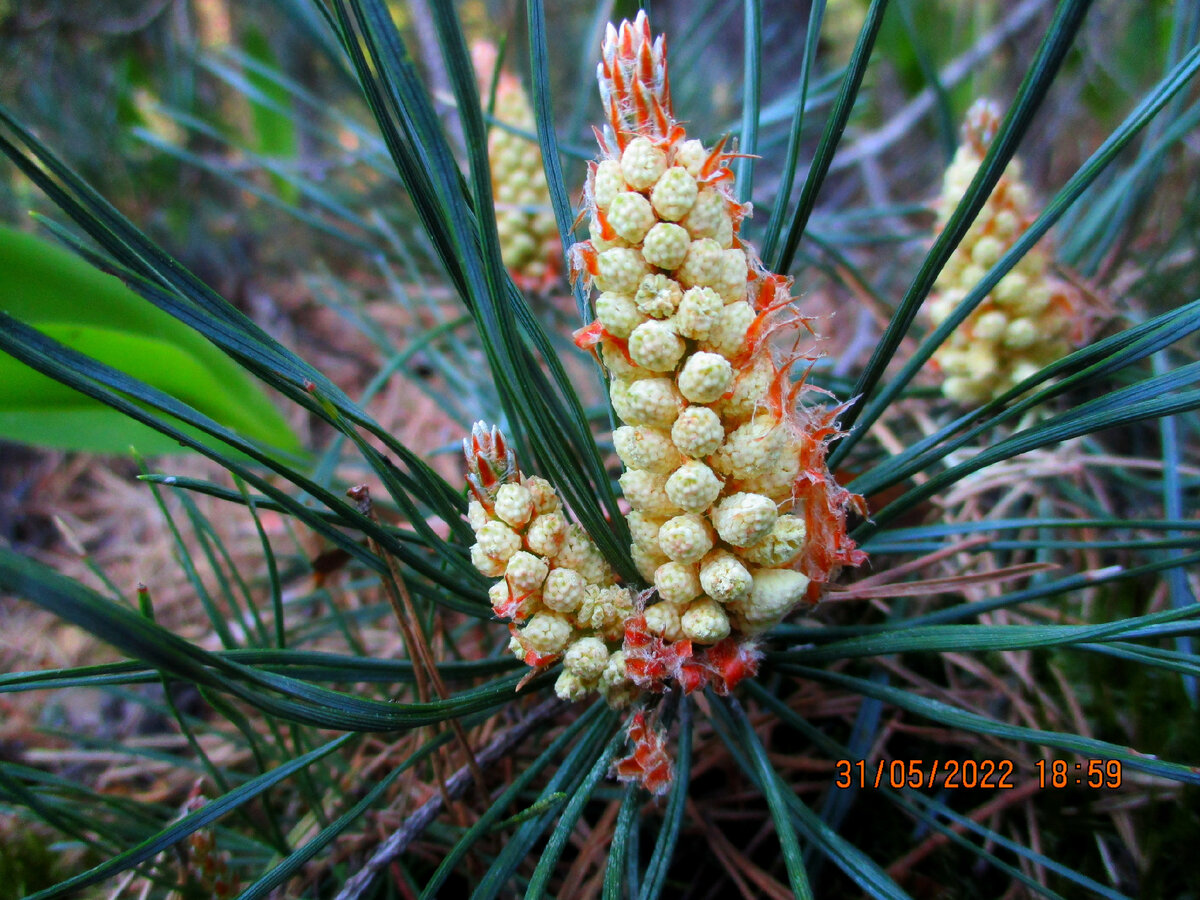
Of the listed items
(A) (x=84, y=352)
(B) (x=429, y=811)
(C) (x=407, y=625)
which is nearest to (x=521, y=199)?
(A) (x=84, y=352)

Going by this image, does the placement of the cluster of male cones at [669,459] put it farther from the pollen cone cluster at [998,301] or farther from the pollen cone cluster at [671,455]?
the pollen cone cluster at [998,301]

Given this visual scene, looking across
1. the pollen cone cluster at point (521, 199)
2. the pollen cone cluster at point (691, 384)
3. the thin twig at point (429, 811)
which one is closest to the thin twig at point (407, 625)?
the thin twig at point (429, 811)

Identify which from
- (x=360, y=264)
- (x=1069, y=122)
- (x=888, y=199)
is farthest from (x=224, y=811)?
(x=1069, y=122)

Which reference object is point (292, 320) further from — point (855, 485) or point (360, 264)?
point (855, 485)

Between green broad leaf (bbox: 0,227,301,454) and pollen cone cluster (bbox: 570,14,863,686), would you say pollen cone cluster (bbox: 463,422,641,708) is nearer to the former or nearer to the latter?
pollen cone cluster (bbox: 570,14,863,686)
